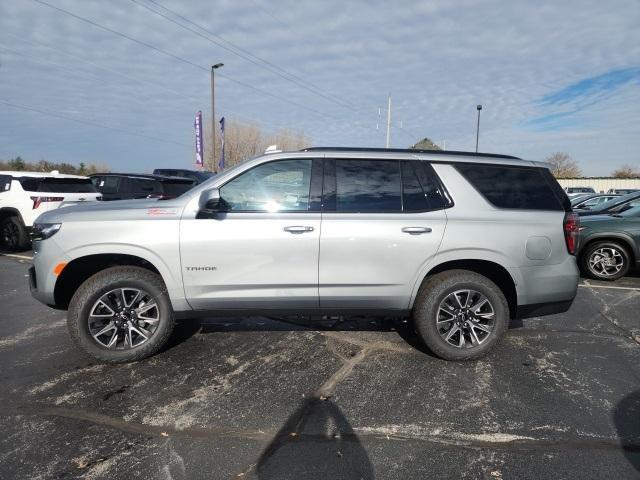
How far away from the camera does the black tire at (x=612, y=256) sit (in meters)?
7.24

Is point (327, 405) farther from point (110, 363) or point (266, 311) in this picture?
point (110, 363)

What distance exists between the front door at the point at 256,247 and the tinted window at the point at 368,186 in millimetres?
256

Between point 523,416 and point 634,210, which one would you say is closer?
point 523,416

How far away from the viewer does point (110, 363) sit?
12.2 feet

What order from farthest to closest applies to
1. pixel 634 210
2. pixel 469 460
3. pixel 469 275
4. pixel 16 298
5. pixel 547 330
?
pixel 634 210, pixel 16 298, pixel 547 330, pixel 469 275, pixel 469 460

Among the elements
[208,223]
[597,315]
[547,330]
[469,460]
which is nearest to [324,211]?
[208,223]

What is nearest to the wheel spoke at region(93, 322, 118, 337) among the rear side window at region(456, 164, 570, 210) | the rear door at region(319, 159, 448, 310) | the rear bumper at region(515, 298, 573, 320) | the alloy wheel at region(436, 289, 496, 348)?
the rear door at region(319, 159, 448, 310)

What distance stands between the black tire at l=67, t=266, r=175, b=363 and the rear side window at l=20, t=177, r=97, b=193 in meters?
6.92

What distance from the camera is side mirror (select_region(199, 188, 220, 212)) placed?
3422 mm

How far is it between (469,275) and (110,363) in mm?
3369

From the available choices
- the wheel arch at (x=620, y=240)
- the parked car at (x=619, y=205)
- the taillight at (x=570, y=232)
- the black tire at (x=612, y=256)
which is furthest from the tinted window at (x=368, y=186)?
the parked car at (x=619, y=205)

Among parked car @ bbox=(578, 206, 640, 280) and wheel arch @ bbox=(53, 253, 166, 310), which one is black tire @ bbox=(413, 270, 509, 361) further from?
parked car @ bbox=(578, 206, 640, 280)

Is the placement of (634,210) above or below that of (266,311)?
above

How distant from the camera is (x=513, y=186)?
12.8 ft
